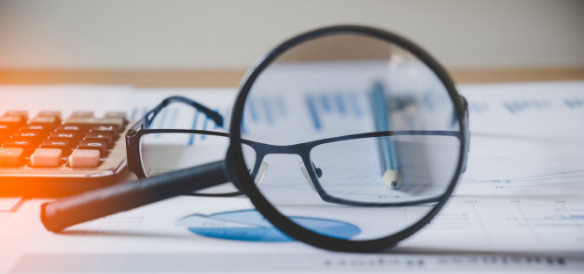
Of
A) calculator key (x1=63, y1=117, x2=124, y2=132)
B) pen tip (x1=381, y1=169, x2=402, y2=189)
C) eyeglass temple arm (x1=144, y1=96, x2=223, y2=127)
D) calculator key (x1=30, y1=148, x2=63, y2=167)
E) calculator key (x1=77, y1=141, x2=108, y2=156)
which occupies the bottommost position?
pen tip (x1=381, y1=169, x2=402, y2=189)

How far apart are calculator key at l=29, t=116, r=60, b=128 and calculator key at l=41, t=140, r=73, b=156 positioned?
4 cm

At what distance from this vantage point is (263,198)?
28 cm

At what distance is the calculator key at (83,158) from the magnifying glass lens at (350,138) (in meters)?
0.11

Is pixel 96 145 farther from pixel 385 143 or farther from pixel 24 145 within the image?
pixel 385 143

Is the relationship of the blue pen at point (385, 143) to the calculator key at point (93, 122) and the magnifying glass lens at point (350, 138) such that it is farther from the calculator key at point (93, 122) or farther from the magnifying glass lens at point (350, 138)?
the calculator key at point (93, 122)

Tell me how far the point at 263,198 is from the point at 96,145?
0.50 ft

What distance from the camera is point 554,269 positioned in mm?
265

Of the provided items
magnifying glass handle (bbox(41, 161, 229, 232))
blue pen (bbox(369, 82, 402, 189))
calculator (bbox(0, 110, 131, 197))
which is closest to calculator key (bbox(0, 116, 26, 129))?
calculator (bbox(0, 110, 131, 197))

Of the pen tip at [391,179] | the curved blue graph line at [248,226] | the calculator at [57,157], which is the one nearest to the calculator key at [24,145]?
the calculator at [57,157]

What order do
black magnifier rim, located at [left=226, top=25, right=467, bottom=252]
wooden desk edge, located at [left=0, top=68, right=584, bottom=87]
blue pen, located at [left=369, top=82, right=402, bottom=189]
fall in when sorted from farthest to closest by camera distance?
wooden desk edge, located at [left=0, top=68, right=584, bottom=87] → blue pen, located at [left=369, top=82, right=402, bottom=189] → black magnifier rim, located at [left=226, top=25, right=467, bottom=252]

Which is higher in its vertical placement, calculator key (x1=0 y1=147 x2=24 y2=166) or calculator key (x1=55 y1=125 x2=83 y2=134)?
calculator key (x1=55 y1=125 x2=83 y2=134)

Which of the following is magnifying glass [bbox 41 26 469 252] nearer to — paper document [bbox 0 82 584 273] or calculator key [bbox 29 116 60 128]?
paper document [bbox 0 82 584 273]

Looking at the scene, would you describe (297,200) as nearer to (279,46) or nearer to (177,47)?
(279,46)

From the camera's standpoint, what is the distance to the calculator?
34 centimetres
